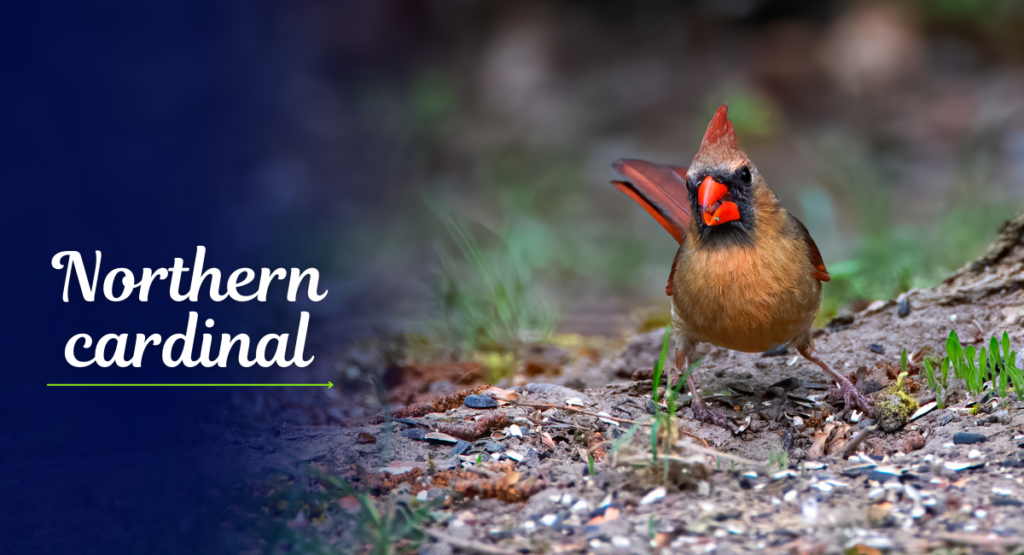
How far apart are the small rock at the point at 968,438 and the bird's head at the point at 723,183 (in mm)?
927

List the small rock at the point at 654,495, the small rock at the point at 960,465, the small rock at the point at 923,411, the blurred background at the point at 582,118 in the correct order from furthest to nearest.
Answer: the blurred background at the point at 582,118
the small rock at the point at 923,411
the small rock at the point at 960,465
the small rock at the point at 654,495

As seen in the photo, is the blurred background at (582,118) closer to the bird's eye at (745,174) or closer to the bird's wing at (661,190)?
the bird's wing at (661,190)

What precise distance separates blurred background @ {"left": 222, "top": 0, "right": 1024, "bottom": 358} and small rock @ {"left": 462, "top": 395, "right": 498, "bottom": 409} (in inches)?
111

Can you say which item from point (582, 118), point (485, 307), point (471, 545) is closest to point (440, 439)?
point (471, 545)

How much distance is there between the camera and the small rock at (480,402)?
3.18 metres

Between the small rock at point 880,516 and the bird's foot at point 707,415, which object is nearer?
the small rock at point 880,516

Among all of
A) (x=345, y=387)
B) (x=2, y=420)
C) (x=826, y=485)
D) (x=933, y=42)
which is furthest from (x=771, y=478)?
(x=933, y=42)

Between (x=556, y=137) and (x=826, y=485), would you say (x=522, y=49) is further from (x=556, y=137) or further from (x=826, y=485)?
(x=826, y=485)

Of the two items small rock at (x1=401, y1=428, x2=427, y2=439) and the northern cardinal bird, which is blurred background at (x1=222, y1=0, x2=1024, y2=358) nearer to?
the northern cardinal bird

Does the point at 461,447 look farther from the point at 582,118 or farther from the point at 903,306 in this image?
the point at 582,118

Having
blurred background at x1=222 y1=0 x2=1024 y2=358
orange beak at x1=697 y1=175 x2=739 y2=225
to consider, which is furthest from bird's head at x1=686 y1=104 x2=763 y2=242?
blurred background at x1=222 y1=0 x2=1024 y2=358

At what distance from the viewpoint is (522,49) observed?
10.0m

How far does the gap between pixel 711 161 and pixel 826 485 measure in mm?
1181

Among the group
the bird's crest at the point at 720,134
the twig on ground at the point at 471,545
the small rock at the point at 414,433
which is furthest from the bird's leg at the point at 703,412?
the twig on ground at the point at 471,545
